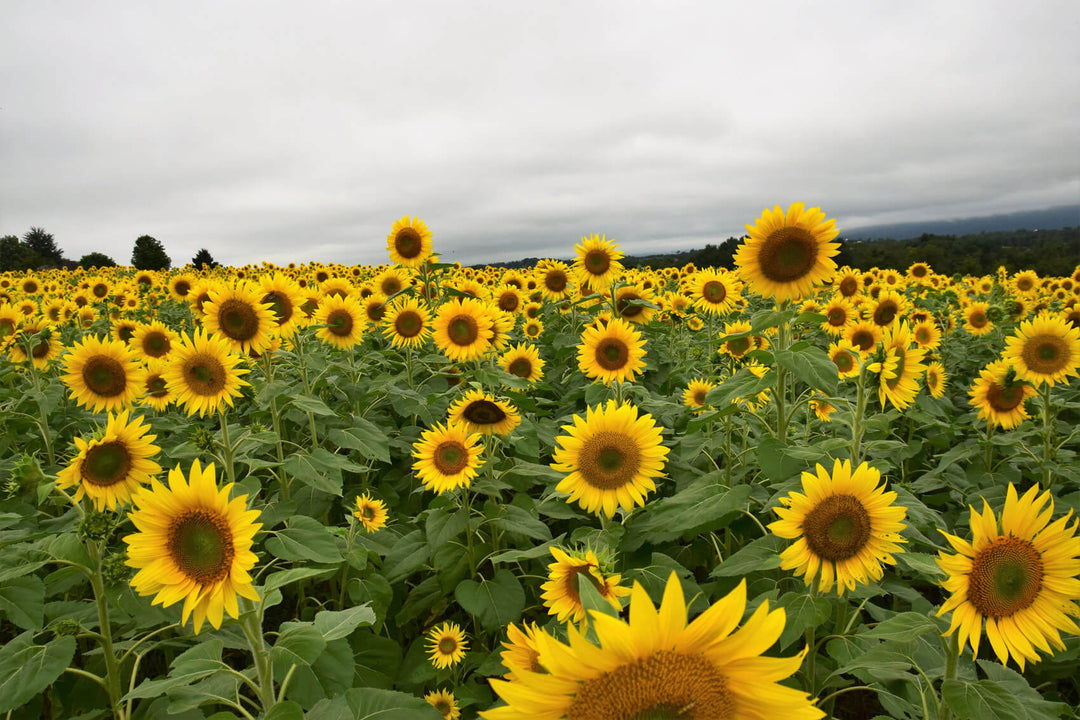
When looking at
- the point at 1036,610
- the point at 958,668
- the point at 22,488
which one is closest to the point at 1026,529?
the point at 1036,610

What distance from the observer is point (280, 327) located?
454 centimetres

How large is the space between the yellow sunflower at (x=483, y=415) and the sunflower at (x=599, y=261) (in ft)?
12.0

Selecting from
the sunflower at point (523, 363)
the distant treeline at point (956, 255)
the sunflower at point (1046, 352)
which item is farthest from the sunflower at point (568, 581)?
the distant treeline at point (956, 255)

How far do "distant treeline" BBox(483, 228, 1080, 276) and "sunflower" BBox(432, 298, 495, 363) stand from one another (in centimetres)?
1197

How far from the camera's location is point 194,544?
6.59ft

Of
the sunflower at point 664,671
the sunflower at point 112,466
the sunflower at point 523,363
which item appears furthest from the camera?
the sunflower at point 523,363

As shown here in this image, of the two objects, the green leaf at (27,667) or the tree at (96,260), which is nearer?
the green leaf at (27,667)

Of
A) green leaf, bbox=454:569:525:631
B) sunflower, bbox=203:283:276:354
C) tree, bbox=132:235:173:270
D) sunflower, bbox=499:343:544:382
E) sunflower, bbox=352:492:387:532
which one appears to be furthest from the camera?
tree, bbox=132:235:173:270

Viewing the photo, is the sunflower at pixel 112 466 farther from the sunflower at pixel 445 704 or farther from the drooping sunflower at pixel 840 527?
the drooping sunflower at pixel 840 527

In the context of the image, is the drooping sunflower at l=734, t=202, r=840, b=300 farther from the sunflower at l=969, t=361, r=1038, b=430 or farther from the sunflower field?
the sunflower at l=969, t=361, r=1038, b=430

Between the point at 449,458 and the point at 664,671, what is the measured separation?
2.75m

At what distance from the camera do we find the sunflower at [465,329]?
5453 mm

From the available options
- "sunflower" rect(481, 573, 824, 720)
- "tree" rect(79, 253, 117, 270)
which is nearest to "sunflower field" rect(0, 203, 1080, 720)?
"sunflower" rect(481, 573, 824, 720)

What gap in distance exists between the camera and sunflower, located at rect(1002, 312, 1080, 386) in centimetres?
486
